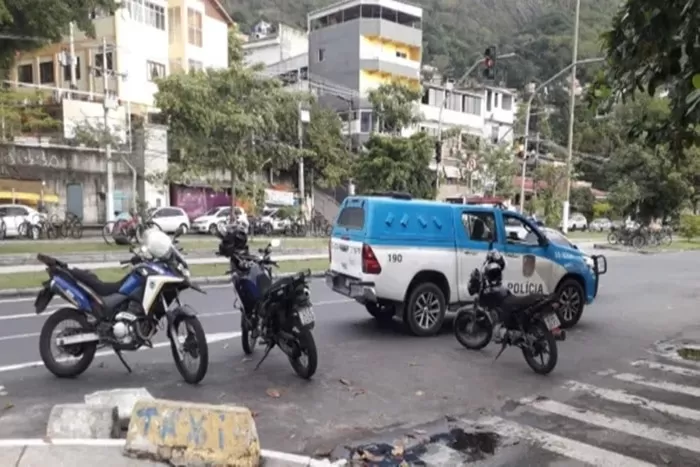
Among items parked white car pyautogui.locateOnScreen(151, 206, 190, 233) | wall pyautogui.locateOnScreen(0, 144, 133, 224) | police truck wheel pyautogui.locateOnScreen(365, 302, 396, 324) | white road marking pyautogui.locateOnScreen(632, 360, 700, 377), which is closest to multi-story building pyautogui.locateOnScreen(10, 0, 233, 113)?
wall pyautogui.locateOnScreen(0, 144, 133, 224)

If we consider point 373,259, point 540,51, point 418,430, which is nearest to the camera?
point 418,430

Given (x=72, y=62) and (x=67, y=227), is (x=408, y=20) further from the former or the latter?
(x=67, y=227)

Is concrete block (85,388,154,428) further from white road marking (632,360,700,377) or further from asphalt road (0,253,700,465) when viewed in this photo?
white road marking (632,360,700,377)

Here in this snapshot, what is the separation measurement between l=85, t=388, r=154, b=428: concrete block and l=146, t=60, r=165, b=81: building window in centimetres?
3544

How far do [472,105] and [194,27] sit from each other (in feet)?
89.4

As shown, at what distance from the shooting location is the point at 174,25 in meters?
40.9

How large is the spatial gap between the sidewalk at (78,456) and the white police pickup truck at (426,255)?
4595mm

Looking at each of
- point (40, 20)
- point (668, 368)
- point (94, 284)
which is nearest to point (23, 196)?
point (40, 20)

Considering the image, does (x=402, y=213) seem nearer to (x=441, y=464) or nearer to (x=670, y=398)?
(x=670, y=398)

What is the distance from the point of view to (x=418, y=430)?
570cm

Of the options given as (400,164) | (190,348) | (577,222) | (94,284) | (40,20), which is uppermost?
(40,20)

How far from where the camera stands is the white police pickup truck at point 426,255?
9.34 metres

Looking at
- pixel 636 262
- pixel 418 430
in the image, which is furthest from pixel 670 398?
pixel 636 262

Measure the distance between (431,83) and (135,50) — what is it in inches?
1007
